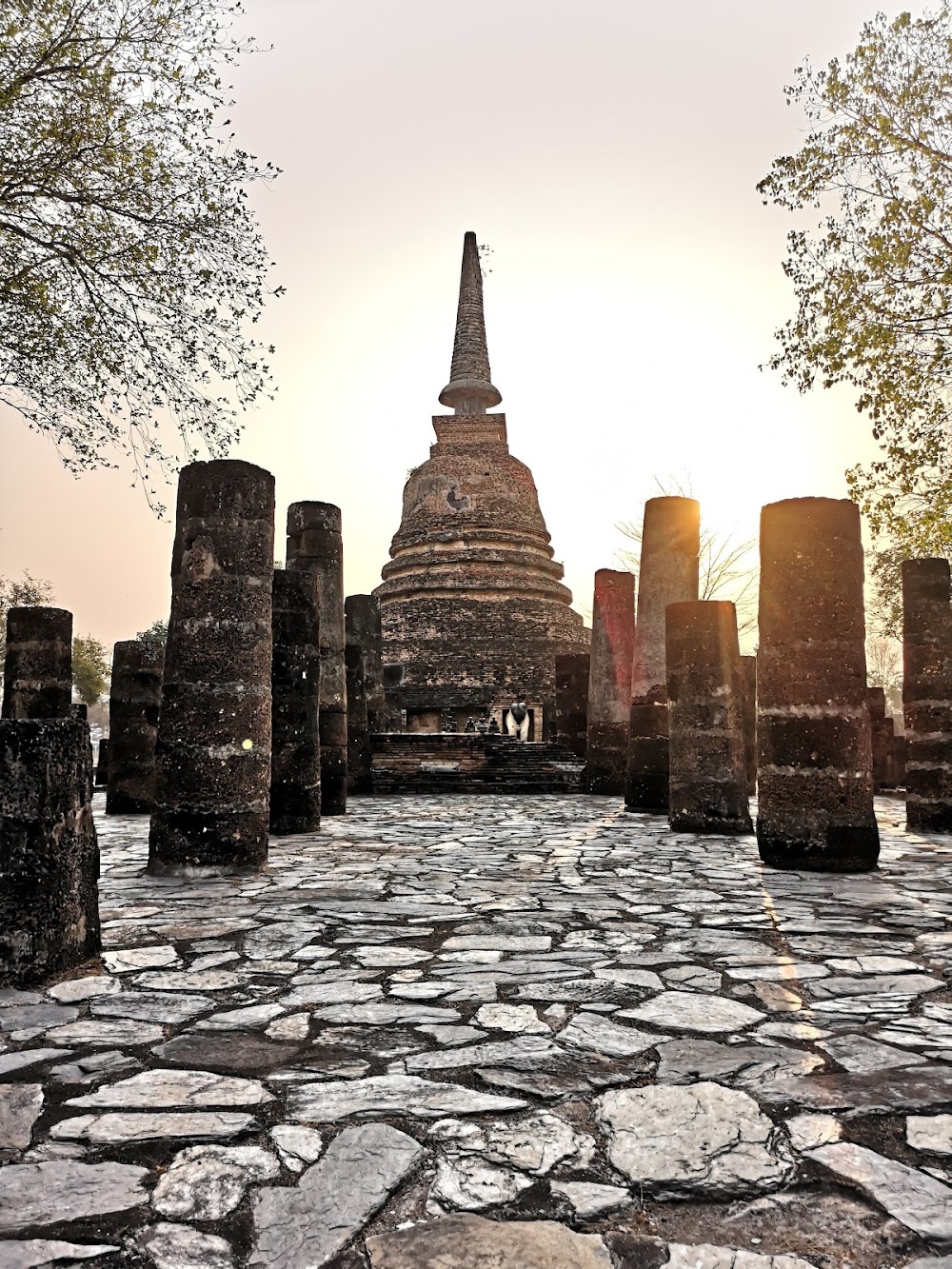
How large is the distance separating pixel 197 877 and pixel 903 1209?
516 cm

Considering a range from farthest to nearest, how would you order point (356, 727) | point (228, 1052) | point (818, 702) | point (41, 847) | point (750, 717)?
point (356, 727) < point (750, 717) < point (818, 702) < point (41, 847) < point (228, 1052)

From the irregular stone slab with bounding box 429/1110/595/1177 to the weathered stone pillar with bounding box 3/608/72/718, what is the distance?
945 centimetres

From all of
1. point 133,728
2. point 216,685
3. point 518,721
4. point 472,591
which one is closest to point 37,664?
point 133,728

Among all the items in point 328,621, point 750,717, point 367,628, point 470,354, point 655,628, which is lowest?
point 750,717

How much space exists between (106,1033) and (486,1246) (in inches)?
68.4

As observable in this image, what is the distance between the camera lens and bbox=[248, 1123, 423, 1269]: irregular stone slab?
5.49 ft

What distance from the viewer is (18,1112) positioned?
227cm

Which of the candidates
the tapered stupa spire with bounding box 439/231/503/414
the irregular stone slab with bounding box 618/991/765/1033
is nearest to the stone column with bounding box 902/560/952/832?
the irregular stone slab with bounding box 618/991/765/1033

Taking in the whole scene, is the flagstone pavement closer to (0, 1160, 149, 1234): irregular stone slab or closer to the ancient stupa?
(0, 1160, 149, 1234): irregular stone slab

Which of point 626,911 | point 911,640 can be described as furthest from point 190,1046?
point 911,640

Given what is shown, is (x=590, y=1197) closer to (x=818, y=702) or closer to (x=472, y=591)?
(x=818, y=702)

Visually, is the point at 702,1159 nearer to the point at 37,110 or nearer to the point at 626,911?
the point at 626,911

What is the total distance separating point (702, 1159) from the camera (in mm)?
2010

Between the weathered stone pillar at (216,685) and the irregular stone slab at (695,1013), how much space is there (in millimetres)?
3854
